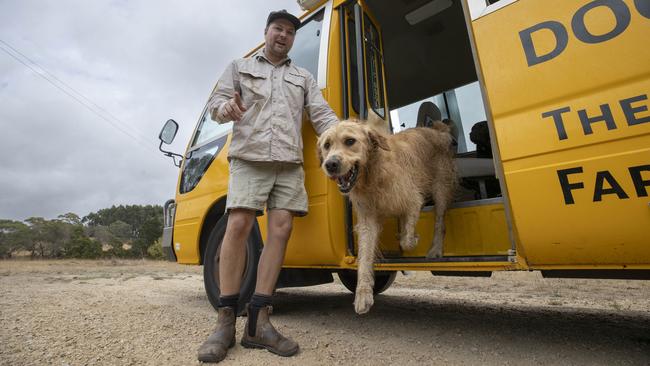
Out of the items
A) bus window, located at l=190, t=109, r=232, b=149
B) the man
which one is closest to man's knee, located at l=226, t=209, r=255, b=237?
the man

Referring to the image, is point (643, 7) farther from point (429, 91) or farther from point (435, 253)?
point (429, 91)

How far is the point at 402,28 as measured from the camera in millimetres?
4477

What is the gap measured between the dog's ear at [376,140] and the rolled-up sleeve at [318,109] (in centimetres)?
30

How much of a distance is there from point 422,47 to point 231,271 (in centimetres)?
402

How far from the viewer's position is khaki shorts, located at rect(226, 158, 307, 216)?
8.12 ft

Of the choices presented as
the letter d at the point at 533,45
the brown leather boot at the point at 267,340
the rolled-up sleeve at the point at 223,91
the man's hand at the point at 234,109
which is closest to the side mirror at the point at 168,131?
the rolled-up sleeve at the point at 223,91

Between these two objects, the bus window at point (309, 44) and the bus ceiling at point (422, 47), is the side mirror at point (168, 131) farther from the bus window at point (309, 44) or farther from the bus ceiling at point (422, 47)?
the bus ceiling at point (422, 47)

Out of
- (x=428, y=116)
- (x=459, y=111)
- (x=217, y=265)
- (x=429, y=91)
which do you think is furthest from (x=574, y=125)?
(x=429, y=91)

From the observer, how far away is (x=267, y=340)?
2297mm

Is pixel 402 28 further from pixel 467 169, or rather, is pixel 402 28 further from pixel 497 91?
pixel 497 91

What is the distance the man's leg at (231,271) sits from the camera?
2.33 meters

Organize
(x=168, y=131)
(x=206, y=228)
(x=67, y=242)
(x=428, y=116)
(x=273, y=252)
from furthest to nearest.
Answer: (x=67, y=242), (x=428, y=116), (x=168, y=131), (x=206, y=228), (x=273, y=252)

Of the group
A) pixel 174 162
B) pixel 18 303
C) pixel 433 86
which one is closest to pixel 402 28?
pixel 433 86

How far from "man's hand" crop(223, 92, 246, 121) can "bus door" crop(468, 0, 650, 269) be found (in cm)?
159
